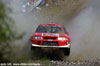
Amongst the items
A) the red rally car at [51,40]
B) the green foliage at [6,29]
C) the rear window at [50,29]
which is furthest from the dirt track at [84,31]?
the green foliage at [6,29]

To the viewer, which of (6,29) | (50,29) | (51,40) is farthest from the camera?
(50,29)

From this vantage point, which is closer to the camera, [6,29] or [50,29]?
[6,29]

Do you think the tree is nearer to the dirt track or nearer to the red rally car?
the dirt track

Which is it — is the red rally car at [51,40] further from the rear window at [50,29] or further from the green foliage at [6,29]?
the green foliage at [6,29]

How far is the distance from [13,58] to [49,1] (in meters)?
30.6

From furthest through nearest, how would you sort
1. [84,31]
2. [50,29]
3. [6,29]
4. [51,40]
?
[84,31] < [50,29] < [51,40] < [6,29]

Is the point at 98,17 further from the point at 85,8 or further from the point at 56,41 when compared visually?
the point at 56,41

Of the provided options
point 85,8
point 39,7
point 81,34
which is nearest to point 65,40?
point 81,34

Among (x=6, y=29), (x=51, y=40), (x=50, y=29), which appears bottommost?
(x=51, y=40)

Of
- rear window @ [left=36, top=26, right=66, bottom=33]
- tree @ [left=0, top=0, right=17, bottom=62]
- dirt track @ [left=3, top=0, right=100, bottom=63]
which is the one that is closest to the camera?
tree @ [left=0, top=0, right=17, bottom=62]

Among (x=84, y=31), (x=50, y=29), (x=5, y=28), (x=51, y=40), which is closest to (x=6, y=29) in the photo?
(x=5, y=28)

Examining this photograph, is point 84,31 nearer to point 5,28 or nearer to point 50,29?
point 50,29

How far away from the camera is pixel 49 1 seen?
114 feet

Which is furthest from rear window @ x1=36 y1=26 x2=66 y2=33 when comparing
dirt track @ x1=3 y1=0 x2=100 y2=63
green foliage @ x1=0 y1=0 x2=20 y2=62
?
green foliage @ x1=0 y1=0 x2=20 y2=62
